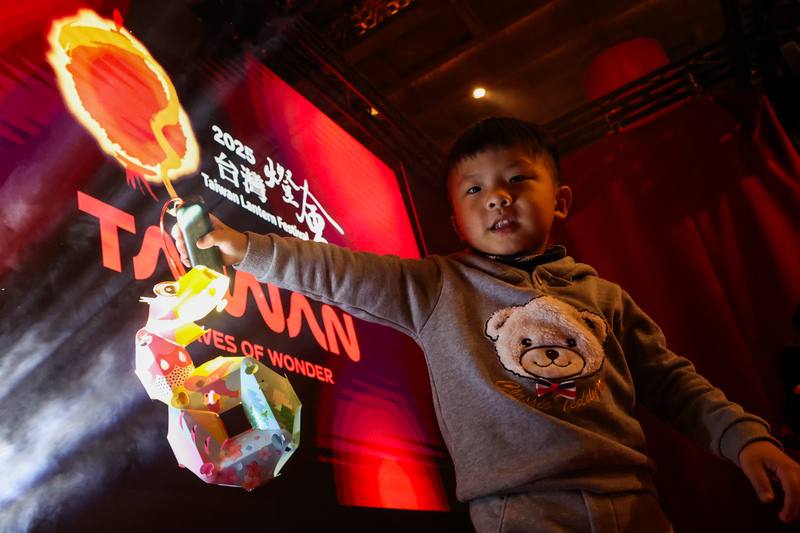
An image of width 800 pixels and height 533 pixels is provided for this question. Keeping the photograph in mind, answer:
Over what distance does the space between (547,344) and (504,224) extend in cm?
24

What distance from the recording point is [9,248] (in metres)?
0.99

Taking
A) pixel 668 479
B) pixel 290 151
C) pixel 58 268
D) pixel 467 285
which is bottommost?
pixel 668 479

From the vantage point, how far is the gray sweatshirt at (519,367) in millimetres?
859

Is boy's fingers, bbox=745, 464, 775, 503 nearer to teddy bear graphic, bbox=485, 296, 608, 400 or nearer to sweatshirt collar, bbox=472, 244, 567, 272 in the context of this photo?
teddy bear graphic, bbox=485, 296, 608, 400

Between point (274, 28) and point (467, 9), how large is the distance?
1270mm

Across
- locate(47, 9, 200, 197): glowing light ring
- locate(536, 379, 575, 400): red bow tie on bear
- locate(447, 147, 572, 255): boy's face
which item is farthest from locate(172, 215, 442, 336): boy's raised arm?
locate(47, 9, 200, 197): glowing light ring

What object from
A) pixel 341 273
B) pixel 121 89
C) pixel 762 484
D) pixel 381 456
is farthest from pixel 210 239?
pixel 381 456

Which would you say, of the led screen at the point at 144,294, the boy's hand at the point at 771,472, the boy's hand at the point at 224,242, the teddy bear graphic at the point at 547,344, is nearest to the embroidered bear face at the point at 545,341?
the teddy bear graphic at the point at 547,344

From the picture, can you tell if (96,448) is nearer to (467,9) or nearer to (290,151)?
(290,151)

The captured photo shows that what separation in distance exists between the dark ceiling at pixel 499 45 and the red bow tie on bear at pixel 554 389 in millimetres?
2214

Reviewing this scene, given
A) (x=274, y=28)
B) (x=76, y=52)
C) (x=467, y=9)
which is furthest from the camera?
(x=467, y=9)

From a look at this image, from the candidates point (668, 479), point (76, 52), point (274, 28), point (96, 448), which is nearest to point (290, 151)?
point (274, 28)

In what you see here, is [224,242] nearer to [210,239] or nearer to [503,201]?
[210,239]

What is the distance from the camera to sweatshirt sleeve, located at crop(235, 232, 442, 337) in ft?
2.76
